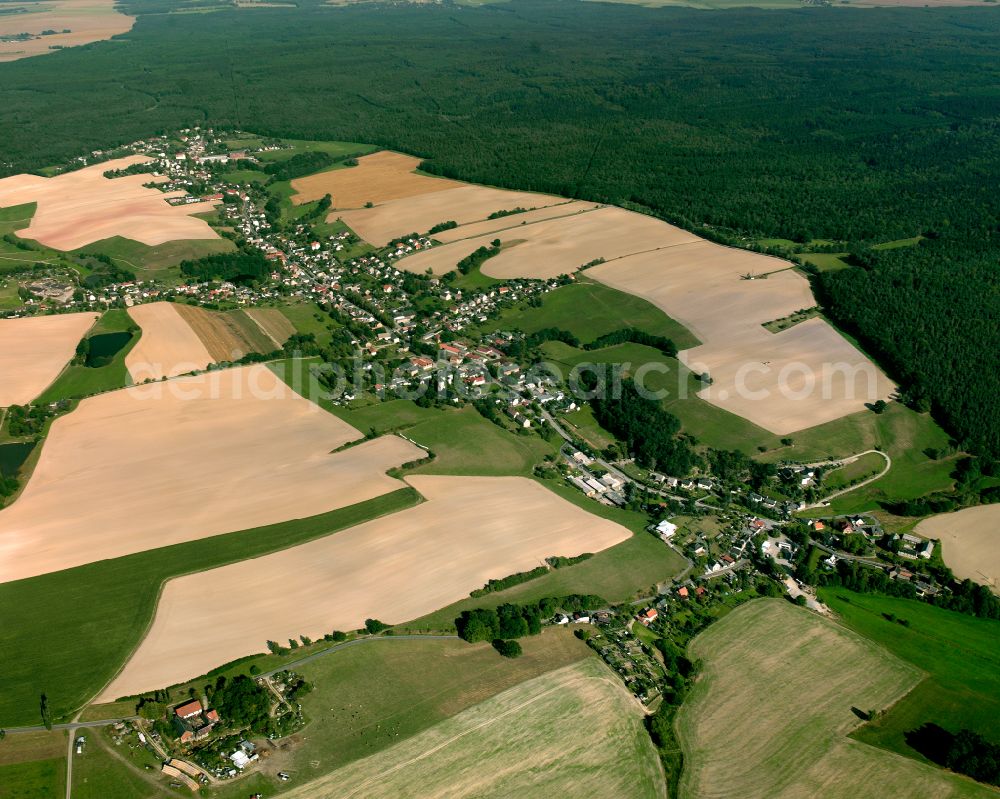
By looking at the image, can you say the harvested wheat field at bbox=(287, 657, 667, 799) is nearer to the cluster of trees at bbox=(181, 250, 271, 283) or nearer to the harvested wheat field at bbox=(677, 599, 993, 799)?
the harvested wheat field at bbox=(677, 599, 993, 799)

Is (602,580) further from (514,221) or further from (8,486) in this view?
(514,221)

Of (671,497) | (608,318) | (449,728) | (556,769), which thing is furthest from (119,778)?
(608,318)

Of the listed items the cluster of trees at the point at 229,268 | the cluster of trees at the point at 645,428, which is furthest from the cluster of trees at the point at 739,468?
the cluster of trees at the point at 229,268

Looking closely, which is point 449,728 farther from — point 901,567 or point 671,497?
point 901,567

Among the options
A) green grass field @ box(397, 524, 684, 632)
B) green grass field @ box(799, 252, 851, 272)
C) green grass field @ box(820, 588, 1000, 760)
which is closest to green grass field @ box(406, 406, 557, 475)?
green grass field @ box(397, 524, 684, 632)

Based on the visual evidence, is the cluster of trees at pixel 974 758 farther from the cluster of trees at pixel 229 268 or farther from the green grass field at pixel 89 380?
the cluster of trees at pixel 229 268

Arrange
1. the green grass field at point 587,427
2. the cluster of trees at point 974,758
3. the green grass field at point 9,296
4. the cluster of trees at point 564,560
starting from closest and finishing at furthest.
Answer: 1. the cluster of trees at point 974,758
2. the cluster of trees at point 564,560
3. the green grass field at point 587,427
4. the green grass field at point 9,296
